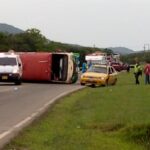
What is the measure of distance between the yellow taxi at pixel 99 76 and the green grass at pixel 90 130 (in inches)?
852

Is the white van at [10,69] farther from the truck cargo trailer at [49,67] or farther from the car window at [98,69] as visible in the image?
the car window at [98,69]

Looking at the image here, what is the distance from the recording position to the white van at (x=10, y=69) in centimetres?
4153

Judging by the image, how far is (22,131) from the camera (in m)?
14.3

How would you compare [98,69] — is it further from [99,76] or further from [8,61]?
[8,61]

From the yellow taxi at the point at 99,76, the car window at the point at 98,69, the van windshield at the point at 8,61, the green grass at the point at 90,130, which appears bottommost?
the yellow taxi at the point at 99,76

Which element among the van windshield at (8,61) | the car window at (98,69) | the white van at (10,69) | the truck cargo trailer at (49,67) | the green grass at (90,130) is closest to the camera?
the green grass at (90,130)

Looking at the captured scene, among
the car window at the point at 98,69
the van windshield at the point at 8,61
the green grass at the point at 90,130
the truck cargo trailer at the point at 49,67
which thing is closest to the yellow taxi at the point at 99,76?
the car window at the point at 98,69

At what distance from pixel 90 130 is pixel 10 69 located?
27.9m

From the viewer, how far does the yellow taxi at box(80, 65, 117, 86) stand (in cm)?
4251

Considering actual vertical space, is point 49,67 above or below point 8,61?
below

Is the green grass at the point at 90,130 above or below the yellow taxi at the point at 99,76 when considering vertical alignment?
above

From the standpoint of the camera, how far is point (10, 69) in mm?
42094

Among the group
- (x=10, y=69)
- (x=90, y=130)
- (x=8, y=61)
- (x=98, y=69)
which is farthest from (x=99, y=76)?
(x=90, y=130)

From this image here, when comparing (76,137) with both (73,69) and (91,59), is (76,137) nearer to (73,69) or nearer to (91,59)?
(73,69)
